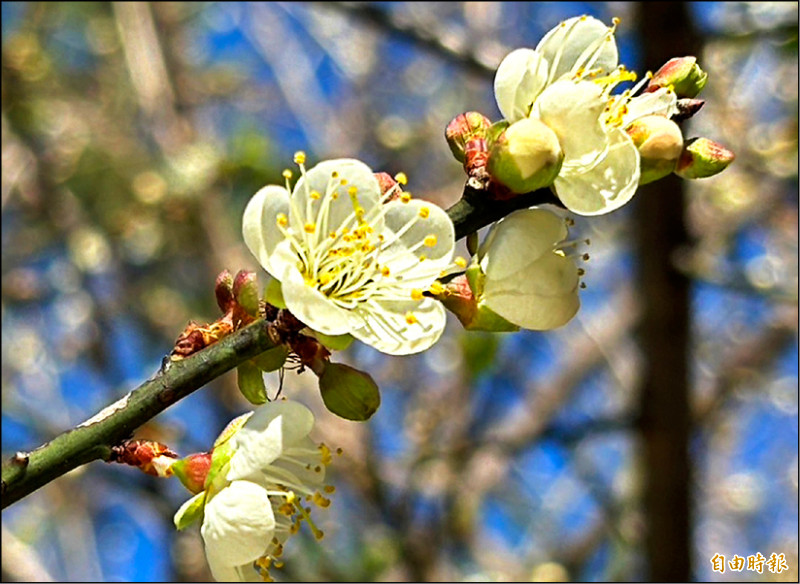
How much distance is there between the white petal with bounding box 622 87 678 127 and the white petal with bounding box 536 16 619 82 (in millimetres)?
111

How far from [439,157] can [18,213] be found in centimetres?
184

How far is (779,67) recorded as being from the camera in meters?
3.83

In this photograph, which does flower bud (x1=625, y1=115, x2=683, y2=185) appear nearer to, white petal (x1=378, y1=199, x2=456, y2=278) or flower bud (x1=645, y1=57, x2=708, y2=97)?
flower bud (x1=645, y1=57, x2=708, y2=97)

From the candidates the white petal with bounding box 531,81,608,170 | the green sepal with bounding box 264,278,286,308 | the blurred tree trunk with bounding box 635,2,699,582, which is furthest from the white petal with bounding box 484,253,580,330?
the blurred tree trunk with bounding box 635,2,699,582

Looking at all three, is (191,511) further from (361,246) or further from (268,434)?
(361,246)

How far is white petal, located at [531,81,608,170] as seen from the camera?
101cm

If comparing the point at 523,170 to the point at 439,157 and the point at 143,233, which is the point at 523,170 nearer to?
the point at 143,233

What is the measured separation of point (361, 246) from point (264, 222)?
0.11 metres

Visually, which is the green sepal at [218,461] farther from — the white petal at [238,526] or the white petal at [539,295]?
the white petal at [539,295]

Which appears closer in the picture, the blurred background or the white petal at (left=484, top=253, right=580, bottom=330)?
the white petal at (left=484, top=253, right=580, bottom=330)

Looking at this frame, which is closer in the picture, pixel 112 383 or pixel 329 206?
pixel 329 206

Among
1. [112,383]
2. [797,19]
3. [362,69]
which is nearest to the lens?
[797,19]

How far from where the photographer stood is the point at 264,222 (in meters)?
1.02

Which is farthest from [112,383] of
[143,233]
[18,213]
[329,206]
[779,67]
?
[779,67]
